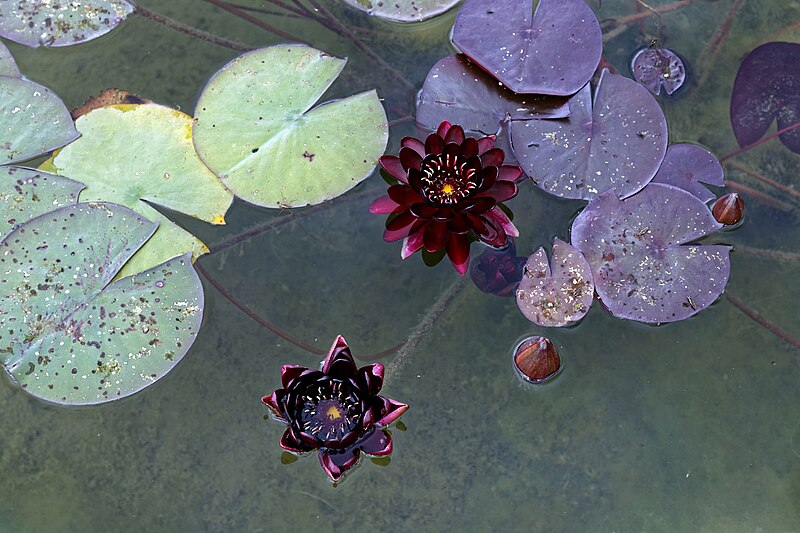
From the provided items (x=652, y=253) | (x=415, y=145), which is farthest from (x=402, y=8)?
(x=652, y=253)

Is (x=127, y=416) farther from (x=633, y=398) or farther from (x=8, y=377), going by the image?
(x=633, y=398)

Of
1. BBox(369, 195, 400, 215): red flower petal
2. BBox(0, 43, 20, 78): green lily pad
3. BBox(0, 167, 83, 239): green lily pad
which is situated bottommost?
BBox(369, 195, 400, 215): red flower petal

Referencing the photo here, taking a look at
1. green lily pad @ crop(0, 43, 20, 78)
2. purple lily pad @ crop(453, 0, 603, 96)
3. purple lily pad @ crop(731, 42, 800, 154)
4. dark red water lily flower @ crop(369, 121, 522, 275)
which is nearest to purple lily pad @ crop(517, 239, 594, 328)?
dark red water lily flower @ crop(369, 121, 522, 275)

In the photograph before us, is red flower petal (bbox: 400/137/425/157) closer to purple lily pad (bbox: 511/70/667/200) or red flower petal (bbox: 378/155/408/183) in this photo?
red flower petal (bbox: 378/155/408/183)

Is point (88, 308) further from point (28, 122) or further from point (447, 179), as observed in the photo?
point (447, 179)

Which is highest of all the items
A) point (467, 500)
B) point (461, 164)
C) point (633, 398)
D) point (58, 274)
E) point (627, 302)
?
point (461, 164)

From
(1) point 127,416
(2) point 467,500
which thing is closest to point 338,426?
(2) point 467,500
